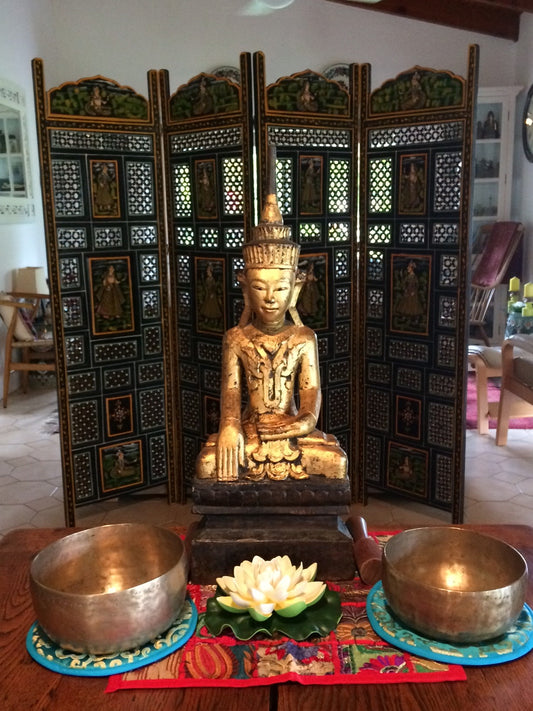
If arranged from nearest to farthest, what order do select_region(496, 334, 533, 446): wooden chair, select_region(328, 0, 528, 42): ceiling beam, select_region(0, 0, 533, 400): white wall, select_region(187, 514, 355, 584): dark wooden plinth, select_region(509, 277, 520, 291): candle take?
1. select_region(187, 514, 355, 584): dark wooden plinth
2. select_region(496, 334, 533, 446): wooden chair
3. select_region(509, 277, 520, 291): candle
4. select_region(328, 0, 528, 42): ceiling beam
5. select_region(0, 0, 533, 400): white wall

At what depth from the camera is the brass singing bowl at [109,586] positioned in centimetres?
101

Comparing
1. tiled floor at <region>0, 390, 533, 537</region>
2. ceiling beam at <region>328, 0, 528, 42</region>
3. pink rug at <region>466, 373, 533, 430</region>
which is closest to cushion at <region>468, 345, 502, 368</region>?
pink rug at <region>466, 373, 533, 430</region>

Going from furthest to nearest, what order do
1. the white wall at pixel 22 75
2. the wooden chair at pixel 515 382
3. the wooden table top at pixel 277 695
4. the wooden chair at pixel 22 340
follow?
the white wall at pixel 22 75 → the wooden chair at pixel 22 340 → the wooden chair at pixel 515 382 → the wooden table top at pixel 277 695

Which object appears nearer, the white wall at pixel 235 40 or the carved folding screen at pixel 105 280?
the carved folding screen at pixel 105 280

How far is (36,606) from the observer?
104 cm

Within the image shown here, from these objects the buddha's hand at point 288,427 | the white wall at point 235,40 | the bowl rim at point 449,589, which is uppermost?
the white wall at point 235,40

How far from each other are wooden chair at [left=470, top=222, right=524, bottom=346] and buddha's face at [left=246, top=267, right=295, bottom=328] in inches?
184

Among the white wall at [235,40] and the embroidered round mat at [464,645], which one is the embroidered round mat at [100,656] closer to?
the embroidered round mat at [464,645]

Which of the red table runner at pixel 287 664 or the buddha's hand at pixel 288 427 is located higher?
the buddha's hand at pixel 288 427

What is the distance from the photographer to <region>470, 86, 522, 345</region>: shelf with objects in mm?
6230

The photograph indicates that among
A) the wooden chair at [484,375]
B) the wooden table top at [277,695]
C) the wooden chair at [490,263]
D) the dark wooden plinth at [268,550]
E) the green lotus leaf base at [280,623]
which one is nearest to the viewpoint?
the wooden table top at [277,695]

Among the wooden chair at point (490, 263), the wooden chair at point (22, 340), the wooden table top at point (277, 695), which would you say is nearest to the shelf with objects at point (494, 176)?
the wooden chair at point (490, 263)

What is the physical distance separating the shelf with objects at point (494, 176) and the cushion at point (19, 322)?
3979 millimetres

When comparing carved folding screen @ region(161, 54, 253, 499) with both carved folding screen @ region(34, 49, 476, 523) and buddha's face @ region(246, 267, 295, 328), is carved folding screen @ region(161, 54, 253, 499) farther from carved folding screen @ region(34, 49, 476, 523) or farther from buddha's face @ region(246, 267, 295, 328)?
buddha's face @ region(246, 267, 295, 328)
